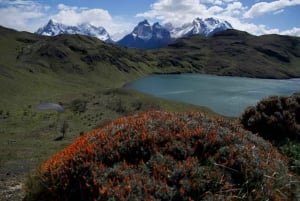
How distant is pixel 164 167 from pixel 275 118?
6.71 meters

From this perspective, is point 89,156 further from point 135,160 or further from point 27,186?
point 27,186

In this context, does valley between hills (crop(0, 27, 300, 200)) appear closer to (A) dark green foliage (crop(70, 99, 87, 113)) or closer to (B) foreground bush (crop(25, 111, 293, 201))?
(A) dark green foliage (crop(70, 99, 87, 113))

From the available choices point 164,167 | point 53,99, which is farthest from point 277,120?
point 53,99

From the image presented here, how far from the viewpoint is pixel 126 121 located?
8430 mm

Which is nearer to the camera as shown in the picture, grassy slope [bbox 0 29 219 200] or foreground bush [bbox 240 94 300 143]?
foreground bush [bbox 240 94 300 143]

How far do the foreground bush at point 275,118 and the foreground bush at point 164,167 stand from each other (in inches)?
150

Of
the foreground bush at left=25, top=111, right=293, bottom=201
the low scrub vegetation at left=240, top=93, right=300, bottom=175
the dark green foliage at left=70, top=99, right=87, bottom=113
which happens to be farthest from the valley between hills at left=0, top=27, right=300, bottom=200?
the low scrub vegetation at left=240, top=93, right=300, bottom=175

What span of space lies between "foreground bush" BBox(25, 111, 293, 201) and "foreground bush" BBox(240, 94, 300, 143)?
3.81 metres

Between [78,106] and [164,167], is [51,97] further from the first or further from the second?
[164,167]

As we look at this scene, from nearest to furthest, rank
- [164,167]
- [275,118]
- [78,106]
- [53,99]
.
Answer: [164,167] → [275,118] → [78,106] → [53,99]

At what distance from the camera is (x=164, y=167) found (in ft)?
20.9

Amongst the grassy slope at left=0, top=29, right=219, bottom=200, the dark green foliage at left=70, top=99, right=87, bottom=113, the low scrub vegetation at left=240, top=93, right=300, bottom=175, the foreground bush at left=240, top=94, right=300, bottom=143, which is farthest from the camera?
the dark green foliage at left=70, top=99, right=87, bottom=113

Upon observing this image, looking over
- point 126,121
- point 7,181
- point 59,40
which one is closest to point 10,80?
point 7,181

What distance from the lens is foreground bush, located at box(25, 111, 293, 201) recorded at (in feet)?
19.9
